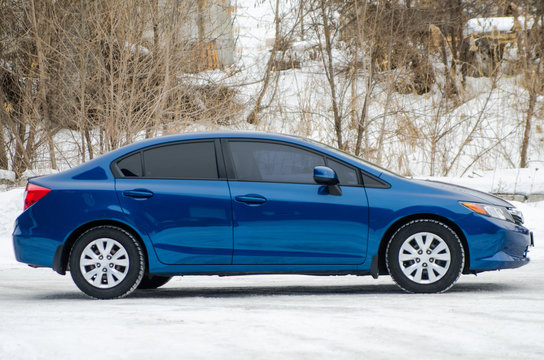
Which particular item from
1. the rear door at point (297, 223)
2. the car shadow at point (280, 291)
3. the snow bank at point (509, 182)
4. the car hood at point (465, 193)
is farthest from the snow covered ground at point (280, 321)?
the snow bank at point (509, 182)

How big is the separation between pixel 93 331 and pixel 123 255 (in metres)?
1.85

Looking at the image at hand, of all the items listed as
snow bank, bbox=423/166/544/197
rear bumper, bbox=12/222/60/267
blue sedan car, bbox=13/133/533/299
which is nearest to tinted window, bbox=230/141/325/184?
blue sedan car, bbox=13/133/533/299

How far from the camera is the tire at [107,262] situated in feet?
25.4

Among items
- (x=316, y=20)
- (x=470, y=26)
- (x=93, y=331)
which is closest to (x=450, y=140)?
(x=316, y=20)

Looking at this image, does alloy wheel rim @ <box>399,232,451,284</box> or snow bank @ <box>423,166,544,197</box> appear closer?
alloy wheel rim @ <box>399,232,451,284</box>

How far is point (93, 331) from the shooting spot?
5.93m

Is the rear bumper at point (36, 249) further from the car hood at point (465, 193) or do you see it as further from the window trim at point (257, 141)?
the car hood at point (465, 193)

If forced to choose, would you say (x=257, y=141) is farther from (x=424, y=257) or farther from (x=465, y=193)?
(x=465, y=193)

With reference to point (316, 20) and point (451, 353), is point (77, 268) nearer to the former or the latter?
point (451, 353)

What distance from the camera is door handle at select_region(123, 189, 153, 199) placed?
7.73m

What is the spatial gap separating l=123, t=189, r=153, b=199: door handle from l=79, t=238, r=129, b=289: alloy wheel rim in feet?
1.43

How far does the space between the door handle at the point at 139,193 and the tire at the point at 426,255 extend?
7.19ft

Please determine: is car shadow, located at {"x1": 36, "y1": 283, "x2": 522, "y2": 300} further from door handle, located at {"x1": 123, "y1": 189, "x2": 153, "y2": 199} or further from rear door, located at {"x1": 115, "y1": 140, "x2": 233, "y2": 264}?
door handle, located at {"x1": 123, "y1": 189, "x2": 153, "y2": 199}

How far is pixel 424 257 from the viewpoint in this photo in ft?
25.3
